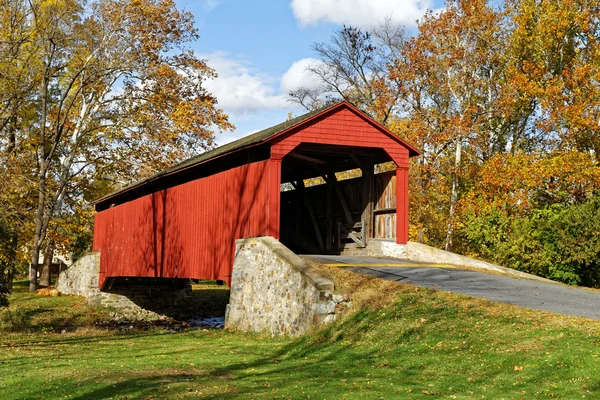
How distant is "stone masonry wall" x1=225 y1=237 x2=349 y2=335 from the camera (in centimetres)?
1281

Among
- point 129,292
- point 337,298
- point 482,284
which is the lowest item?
point 129,292

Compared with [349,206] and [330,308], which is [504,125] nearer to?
[349,206]

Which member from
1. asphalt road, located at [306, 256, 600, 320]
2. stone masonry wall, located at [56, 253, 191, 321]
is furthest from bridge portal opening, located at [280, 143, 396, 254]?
stone masonry wall, located at [56, 253, 191, 321]

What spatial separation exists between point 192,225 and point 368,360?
1045 cm

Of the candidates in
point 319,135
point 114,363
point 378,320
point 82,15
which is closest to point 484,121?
point 319,135

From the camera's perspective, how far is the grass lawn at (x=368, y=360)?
8.28 metres

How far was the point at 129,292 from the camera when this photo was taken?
28703 millimetres

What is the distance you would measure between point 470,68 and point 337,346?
72.4 ft

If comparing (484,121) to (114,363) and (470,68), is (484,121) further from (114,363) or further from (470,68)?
(114,363)

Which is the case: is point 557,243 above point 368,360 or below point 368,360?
above

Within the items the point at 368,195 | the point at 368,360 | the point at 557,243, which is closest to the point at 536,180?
the point at 557,243

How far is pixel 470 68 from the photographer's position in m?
30.7

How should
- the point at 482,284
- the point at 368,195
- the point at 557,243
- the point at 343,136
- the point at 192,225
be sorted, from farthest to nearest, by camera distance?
the point at 557,243 < the point at 192,225 < the point at 368,195 < the point at 343,136 < the point at 482,284

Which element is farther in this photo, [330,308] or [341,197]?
[341,197]
